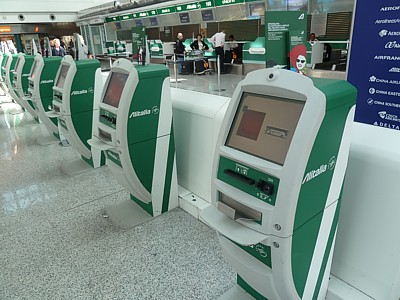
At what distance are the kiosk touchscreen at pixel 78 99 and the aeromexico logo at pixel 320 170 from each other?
3004 millimetres

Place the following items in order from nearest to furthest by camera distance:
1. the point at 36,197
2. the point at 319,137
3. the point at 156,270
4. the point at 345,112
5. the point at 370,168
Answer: the point at 319,137, the point at 345,112, the point at 370,168, the point at 156,270, the point at 36,197

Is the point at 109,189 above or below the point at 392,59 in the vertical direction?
below

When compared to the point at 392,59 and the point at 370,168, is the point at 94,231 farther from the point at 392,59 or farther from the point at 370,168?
the point at 392,59

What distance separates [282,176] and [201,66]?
1125cm

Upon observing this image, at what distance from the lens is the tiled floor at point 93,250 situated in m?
2.05

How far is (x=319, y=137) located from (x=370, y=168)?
1.77 feet

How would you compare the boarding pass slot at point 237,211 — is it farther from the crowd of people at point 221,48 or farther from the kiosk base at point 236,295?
the crowd of people at point 221,48

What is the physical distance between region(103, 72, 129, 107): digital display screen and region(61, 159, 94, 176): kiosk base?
1.61 meters

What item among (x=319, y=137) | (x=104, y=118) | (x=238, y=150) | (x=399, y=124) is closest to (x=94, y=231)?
(x=104, y=118)

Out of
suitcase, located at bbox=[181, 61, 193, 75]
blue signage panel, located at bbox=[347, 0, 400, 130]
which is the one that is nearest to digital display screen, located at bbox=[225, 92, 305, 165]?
blue signage panel, located at bbox=[347, 0, 400, 130]

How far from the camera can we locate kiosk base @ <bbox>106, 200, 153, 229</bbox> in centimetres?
276

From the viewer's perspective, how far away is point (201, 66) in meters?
12.0

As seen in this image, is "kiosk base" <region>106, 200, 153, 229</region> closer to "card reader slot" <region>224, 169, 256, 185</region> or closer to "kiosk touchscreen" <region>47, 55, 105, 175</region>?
"kiosk touchscreen" <region>47, 55, 105, 175</region>

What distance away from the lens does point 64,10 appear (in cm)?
1633
